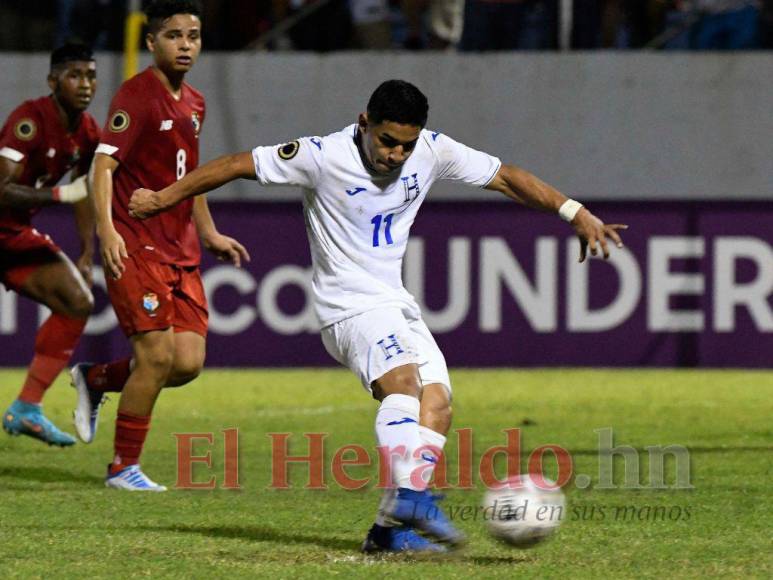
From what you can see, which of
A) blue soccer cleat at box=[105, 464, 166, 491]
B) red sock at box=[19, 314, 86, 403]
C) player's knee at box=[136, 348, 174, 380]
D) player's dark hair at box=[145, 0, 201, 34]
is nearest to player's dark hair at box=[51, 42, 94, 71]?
player's dark hair at box=[145, 0, 201, 34]

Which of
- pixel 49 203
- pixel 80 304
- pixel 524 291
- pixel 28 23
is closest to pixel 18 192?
pixel 49 203

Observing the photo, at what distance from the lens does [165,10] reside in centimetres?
714

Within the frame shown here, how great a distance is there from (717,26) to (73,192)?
8323 millimetres

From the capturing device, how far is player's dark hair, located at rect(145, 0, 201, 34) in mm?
7129

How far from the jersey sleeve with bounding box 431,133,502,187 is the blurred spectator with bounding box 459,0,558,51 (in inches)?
346

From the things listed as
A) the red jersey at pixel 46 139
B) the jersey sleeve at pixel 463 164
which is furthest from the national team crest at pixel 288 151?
the red jersey at pixel 46 139

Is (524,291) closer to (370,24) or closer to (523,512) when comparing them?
(370,24)

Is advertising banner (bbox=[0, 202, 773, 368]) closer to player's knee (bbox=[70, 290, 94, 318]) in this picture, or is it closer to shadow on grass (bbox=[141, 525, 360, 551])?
player's knee (bbox=[70, 290, 94, 318])

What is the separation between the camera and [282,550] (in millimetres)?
5660

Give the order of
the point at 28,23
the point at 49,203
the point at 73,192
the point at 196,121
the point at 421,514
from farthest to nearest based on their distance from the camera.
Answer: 1. the point at 28,23
2. the point at 49,203
3. the point at 73,192
4. the point at 196,121
5. the point at 421,514

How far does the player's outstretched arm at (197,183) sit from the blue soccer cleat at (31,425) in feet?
10.4

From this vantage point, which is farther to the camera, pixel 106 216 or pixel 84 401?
pixel 84 401

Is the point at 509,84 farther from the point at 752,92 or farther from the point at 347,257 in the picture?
the point at 347,257

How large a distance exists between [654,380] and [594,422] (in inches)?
120
